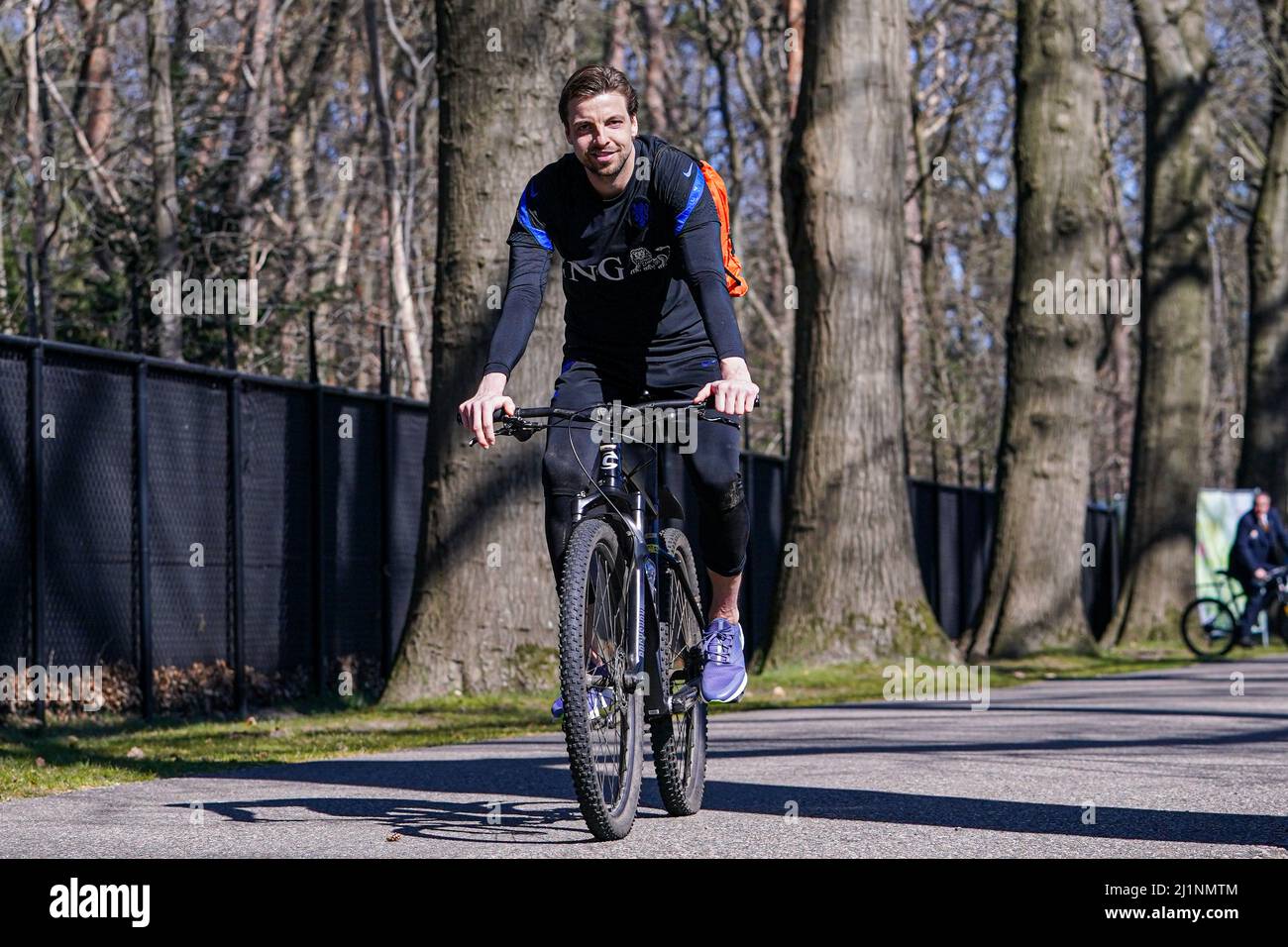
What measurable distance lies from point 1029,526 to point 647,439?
1341 centimetres

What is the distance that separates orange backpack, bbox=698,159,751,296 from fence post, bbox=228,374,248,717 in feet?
20.5

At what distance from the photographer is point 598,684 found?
5586 millimetres

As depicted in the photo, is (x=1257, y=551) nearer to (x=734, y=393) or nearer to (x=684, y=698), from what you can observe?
(x=684, y=698)

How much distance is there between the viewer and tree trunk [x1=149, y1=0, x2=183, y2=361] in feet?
61.3

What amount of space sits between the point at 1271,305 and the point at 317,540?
18.9 meters

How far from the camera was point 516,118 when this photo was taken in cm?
1170

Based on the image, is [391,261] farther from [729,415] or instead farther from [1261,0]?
[729,415]

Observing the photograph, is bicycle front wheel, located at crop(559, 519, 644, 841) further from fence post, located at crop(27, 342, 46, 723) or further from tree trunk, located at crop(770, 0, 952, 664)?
tree trunk, located at crop(770, 0, 952, 664)

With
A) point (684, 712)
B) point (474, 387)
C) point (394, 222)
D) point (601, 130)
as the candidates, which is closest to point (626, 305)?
point (601, 130)

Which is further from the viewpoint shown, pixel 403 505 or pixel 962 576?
pixel 962 576

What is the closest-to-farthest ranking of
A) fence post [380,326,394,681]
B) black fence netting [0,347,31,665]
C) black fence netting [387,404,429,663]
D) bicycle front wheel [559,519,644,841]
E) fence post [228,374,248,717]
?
bicycle front wheel [559,519,644,841], black fence netting [0,347,31,665], fence post [228,374,248,717], fence post [380,326,394,681], black fence netting [387,404,429,663]

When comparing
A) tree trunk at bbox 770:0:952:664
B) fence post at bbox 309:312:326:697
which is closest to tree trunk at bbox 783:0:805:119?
tree trunk at bbox 770:0:952:664

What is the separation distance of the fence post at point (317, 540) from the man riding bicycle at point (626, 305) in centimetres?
660
